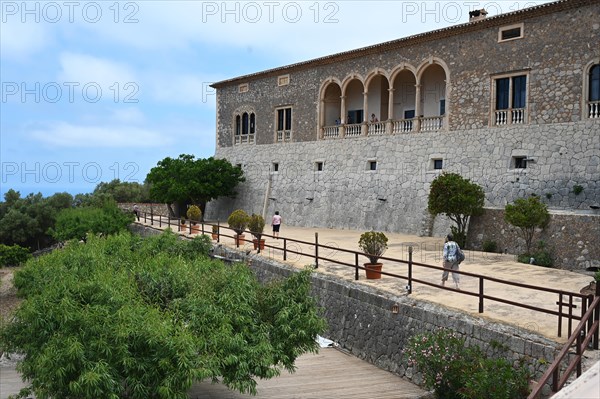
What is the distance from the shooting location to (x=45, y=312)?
25.8 feet

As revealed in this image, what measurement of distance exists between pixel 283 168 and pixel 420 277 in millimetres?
18792

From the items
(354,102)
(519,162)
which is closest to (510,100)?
(519,162)

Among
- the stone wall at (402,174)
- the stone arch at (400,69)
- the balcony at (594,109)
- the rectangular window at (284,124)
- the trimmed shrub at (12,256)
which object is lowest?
the trimmed shrub at (12,256)

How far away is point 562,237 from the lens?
51.5 ft

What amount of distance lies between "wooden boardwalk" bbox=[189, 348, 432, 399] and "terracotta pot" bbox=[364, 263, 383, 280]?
7.37ft

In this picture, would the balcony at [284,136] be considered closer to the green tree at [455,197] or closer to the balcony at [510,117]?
the balcony at [510,117]

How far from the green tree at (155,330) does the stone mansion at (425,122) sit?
42.1 feet

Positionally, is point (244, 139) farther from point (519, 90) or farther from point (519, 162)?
point (519, 162)

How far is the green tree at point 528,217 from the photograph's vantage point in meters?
15.9

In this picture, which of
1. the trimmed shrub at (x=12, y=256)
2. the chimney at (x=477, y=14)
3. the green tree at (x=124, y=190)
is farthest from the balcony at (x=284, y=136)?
the green tree at (x=124, y=190)

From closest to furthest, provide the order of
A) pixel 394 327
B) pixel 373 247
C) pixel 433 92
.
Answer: pixel 394 327 → pixel 373 247 → pixel 433 92

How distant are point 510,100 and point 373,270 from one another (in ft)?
36.7

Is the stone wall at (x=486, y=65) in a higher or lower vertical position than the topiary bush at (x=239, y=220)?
higher

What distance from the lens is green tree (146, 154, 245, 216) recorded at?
108 ft
